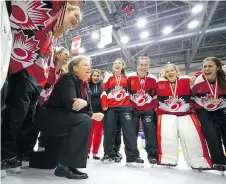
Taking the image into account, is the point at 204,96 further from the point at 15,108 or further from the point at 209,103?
the point at 15,108


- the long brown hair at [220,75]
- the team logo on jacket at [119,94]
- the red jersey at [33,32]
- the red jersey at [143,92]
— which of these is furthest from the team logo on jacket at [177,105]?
the red jersey at [33,32]

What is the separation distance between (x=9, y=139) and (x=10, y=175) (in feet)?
0.81

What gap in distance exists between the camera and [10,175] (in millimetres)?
1351

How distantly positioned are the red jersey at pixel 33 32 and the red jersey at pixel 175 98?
1410mm

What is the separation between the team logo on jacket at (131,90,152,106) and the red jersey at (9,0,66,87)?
1259 mm

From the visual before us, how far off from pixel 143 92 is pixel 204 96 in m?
0.71

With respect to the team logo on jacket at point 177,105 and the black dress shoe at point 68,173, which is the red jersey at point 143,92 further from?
the black dress shoe at point 68,173

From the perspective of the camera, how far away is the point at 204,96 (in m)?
2.15

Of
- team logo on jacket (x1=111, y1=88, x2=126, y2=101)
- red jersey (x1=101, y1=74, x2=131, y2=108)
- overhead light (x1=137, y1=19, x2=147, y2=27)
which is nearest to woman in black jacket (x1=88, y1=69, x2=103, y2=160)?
red jersey (x1=101, y1=74, x2=131, y2=108)

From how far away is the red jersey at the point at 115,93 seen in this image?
245cm

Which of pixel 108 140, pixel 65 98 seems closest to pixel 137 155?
pixel 108 140

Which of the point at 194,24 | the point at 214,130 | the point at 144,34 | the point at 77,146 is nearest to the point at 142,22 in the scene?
the point at 144,34

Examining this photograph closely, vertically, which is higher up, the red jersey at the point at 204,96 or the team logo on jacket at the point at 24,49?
the team logo on jacket at the point at 24,49

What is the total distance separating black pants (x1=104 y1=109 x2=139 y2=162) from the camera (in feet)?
7.16
